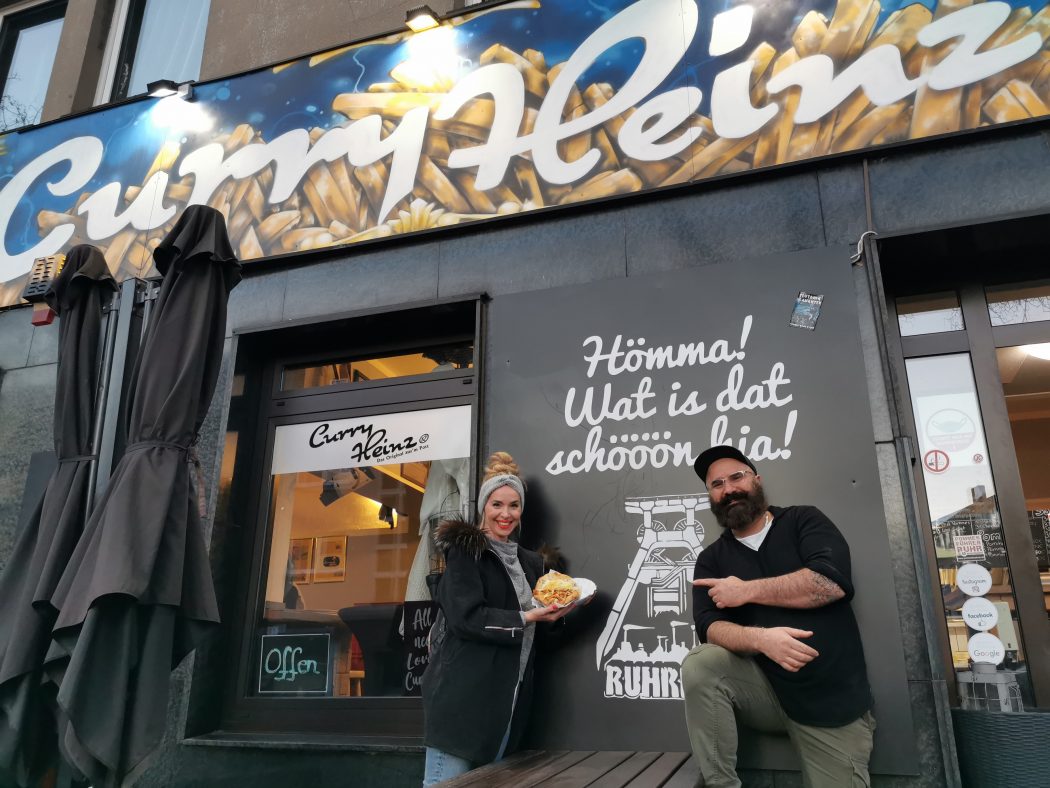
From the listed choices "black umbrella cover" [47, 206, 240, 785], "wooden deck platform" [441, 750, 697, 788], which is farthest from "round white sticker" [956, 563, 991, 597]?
"black umbrella cover" [47, 206, 240, 785]

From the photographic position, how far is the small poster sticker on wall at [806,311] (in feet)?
14.6

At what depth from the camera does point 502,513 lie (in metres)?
A: 4.17

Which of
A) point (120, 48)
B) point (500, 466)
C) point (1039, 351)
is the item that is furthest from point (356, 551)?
point (120, 48)

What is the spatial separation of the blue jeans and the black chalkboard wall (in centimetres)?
73

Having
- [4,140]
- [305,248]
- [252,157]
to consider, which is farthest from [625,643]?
[4,140]

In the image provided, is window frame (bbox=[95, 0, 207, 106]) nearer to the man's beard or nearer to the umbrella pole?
the umbrella pole

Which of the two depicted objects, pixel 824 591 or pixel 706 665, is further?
pixel 706 665

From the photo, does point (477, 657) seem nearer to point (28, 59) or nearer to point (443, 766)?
point (443, 766)

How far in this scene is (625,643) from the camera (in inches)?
168

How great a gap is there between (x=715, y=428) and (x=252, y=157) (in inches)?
168

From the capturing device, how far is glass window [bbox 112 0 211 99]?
8.23 metres

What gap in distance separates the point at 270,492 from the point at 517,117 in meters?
3.10

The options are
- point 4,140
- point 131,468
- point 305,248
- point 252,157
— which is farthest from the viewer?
point 4,140

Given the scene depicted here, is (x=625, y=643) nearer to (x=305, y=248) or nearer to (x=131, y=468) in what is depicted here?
(x=131, y=468)
